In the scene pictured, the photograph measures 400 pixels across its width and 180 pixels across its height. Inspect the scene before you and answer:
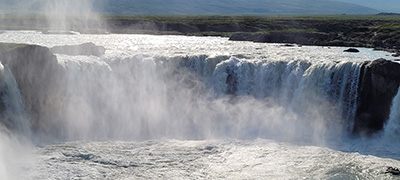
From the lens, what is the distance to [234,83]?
A: 3356cm

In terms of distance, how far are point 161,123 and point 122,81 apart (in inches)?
218

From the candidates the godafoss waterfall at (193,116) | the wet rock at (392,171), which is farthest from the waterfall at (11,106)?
the wet rock at (392,171)

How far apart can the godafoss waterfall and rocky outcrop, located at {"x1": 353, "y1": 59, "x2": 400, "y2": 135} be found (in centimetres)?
6

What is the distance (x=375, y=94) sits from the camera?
28.2 m

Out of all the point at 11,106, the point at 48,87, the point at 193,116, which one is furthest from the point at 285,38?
the point at 11,106

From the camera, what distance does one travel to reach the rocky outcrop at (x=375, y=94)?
27625 millimetres

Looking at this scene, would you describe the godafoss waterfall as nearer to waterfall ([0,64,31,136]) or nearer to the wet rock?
waterfall ([0,64,31,136])

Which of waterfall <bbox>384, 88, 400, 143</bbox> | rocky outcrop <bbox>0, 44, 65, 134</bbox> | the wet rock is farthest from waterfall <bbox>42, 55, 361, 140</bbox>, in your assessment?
the wet rock

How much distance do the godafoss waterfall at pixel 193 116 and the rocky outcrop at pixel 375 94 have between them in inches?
2.4

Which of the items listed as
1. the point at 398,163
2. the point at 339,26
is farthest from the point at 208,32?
the point at 398,163

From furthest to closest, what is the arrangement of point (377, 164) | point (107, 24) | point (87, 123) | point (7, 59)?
point (107, 24), point (87, 123), point (7, 59), point (377, 164)

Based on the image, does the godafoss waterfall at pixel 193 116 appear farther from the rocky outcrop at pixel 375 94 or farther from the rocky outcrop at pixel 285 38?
the rocky outcrop at pixel 285 38

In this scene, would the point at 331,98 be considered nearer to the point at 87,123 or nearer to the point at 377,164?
the point at 377,164

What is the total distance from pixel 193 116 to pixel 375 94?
480 inches
